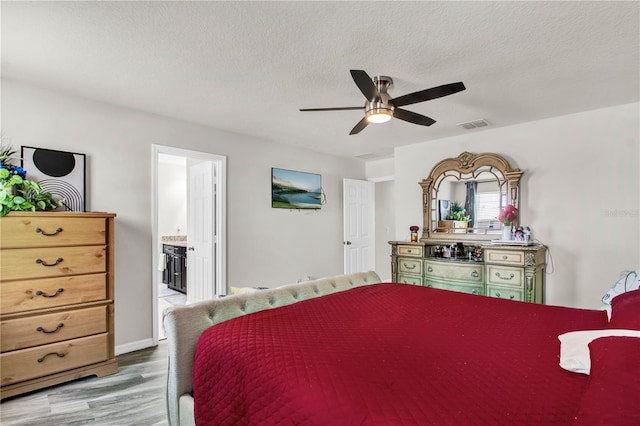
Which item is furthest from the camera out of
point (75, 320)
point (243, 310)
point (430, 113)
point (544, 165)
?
point (544, 165)

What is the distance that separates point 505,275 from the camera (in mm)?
3555

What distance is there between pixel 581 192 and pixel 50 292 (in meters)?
5.07

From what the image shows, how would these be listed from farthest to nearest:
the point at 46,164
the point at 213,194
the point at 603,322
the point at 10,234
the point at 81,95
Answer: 1. the point at 213,194
2. the point at 81,95
3. the point at 46,164
4. the point at 10,234
5. the point at 603,322

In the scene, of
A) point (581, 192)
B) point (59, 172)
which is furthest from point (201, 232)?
point (581, 192)

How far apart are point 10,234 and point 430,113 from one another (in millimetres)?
3802

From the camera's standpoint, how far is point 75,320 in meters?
2.61

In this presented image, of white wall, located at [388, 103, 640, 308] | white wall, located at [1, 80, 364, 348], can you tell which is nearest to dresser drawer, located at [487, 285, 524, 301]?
white wall, located at [388, 103, 640, 308]

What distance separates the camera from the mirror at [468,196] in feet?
13.3

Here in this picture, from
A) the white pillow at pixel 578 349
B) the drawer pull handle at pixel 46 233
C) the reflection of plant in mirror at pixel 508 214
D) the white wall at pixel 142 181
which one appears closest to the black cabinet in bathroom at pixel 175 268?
the white wall at pixel 142 181

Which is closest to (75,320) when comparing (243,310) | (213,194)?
(243,310)

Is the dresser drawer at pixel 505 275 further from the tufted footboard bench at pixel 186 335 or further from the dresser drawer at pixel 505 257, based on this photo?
the tufted footboard bench at pixel 186 335

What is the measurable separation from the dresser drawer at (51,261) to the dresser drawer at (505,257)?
3.82 m

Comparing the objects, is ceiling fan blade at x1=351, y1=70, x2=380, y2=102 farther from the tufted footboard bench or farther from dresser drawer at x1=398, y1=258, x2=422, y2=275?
dresser drawer at x1=398, y1=258, x2=422, y2=275

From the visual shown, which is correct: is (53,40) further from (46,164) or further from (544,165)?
(544,165)
